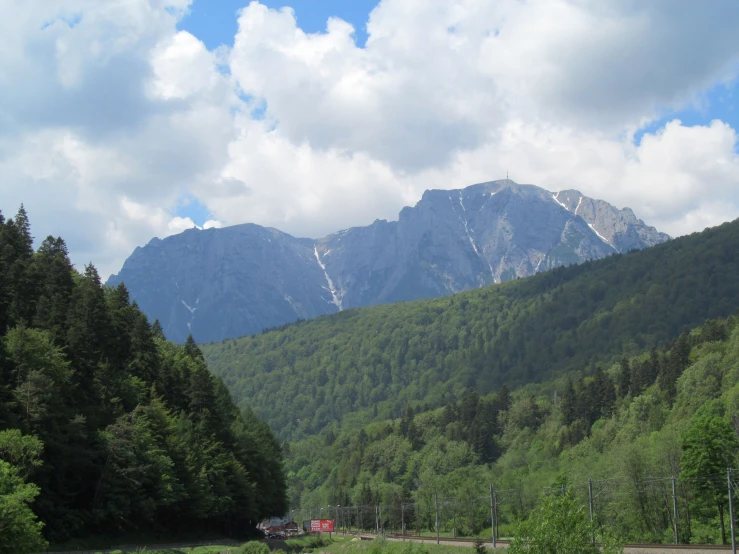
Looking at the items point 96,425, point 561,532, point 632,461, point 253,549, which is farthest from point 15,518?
point 632,461

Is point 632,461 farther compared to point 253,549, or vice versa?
point 632,461

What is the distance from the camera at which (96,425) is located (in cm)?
7438

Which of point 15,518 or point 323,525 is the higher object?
point 15,518

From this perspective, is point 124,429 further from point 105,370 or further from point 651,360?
point 651,360

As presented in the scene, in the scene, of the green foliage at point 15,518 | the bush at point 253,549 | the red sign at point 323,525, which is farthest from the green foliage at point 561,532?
the red sign at point 323,525

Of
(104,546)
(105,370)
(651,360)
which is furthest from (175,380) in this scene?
(651,360)

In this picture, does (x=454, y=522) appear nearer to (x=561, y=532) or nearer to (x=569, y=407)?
(x=569, y=407)

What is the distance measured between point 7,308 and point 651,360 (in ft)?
491

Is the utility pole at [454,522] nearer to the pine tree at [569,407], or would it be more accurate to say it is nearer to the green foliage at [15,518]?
the pine tree at [569,407]

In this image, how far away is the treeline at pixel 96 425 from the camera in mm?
61344

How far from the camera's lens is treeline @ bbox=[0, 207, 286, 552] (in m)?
61.3

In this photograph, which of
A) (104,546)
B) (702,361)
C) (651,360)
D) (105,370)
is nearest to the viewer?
(104,546)

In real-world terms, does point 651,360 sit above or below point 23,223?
below

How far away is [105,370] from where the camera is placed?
282 feet
